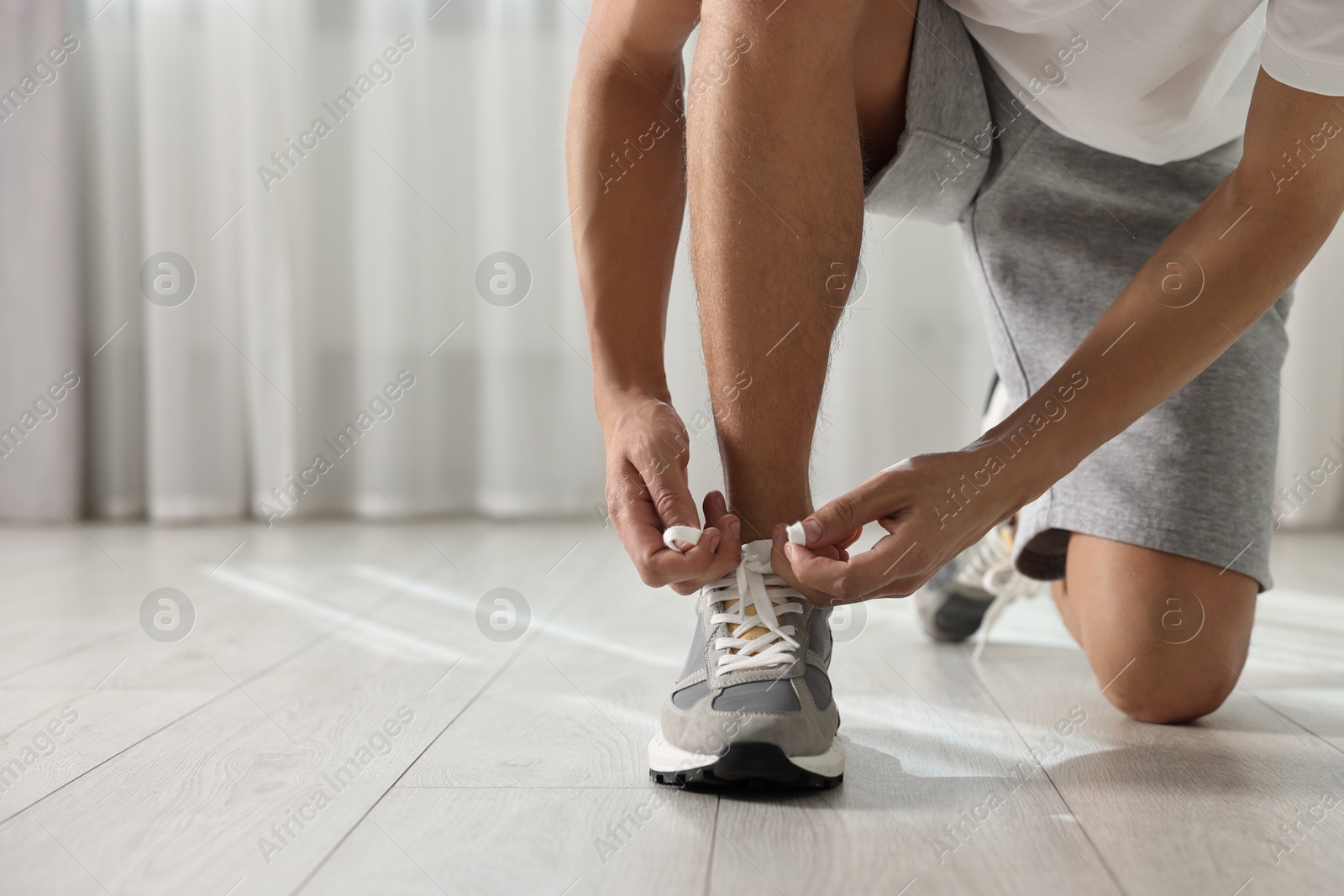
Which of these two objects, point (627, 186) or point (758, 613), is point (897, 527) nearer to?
point (758, 613)

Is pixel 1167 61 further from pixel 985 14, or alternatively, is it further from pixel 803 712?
pixel 803 712

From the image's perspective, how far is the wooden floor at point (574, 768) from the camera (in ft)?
1.72

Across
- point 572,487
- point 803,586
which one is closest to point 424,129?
point 572,487

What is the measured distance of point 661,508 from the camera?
2.10ft

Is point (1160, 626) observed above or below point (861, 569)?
below

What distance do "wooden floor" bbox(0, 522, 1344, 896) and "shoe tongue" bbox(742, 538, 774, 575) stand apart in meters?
0.14

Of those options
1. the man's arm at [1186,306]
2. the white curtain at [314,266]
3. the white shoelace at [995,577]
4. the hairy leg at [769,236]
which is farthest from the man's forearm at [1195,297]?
the white curtain at [314,266]

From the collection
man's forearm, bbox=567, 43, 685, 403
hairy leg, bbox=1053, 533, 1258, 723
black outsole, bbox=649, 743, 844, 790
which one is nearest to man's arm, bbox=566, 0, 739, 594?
man's forearm, bbox=567, 43, 685, 403

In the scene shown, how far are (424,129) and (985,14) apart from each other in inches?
Answer: 65.8

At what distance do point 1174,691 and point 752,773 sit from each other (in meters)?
0.40

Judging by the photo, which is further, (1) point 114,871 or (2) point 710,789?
(2) point 710,789


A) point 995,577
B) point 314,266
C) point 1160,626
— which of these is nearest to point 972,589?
point 995,577

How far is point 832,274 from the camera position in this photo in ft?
2.19

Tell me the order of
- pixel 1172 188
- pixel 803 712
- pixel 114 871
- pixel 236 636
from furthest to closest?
pixel 236 636
pixel 1172 188
pixel 803 712
pixel 114 871
